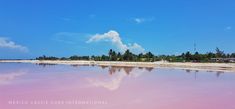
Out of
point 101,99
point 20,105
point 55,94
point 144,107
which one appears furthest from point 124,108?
point 55,94

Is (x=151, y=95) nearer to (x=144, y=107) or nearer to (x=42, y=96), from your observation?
(x=144, y=107)

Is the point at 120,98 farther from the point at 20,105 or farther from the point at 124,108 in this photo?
the point at 20,105

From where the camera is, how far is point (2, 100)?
353 inches

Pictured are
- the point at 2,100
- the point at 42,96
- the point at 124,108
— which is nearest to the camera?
the point at 124,108

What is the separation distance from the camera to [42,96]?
384 inches

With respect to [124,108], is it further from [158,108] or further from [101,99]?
[101,99]

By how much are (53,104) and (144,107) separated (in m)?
2.03

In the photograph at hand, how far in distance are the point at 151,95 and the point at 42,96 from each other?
295 centimetres

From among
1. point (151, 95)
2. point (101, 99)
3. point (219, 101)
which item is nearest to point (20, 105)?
point (101, 99)

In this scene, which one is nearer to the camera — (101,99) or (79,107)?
(79,107)

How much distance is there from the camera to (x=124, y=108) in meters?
7.78

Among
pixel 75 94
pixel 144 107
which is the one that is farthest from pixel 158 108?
pixel 75 94

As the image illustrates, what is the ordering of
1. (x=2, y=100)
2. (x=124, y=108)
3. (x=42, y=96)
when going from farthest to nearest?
(x=42, y=96)
(x=2, y=100)
(x=124, y=108)

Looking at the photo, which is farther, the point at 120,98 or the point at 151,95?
the point at 151,95
